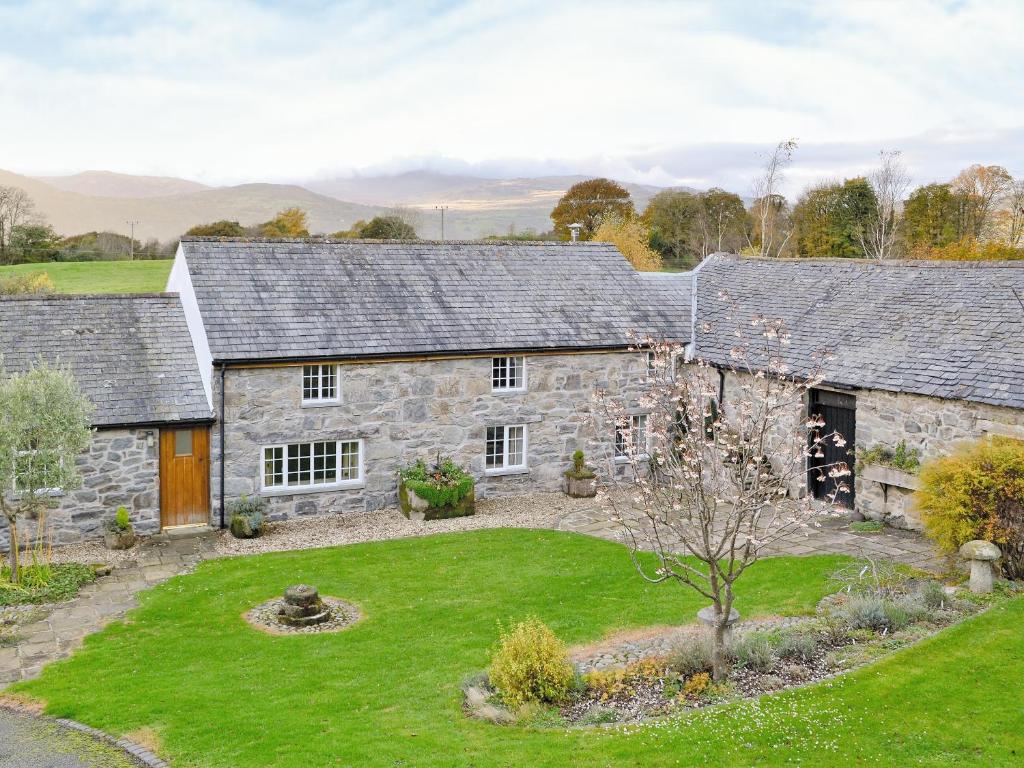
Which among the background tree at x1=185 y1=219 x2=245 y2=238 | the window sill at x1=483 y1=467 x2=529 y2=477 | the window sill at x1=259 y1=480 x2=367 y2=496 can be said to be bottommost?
the window sill at x1=259 y1=480 x2=367 y2=496

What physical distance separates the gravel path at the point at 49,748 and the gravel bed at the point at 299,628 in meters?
3.71

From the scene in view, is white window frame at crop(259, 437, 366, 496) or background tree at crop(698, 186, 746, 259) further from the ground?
background tree at crop(698, 186, 746, 259)

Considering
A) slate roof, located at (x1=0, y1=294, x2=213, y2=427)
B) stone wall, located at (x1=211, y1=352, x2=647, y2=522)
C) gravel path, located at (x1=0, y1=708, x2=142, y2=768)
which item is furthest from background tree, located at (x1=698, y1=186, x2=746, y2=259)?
gravel path, located at (x1=0, y1=708, x2=142, y2=768)

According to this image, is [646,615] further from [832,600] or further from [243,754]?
[243,754]

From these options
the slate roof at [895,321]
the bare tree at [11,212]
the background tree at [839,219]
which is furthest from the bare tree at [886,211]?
the bare tree at [11,212]

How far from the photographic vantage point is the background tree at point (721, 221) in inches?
2692

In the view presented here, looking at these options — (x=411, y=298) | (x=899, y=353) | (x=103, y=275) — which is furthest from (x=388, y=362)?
(x=103, y=275)

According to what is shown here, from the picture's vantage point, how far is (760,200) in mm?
62375

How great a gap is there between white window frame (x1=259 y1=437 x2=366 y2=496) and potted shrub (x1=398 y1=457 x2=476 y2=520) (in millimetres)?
1061

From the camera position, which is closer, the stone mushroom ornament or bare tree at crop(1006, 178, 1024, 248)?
the stone mushroom ornament

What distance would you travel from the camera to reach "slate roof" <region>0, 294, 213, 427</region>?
1916 cm

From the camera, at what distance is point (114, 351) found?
20.2 meters

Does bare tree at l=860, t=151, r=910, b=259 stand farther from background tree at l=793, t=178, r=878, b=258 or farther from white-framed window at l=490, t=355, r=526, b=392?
white-framed window at l=490, t=355, r=526, b=392

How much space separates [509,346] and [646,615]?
9471 mm
